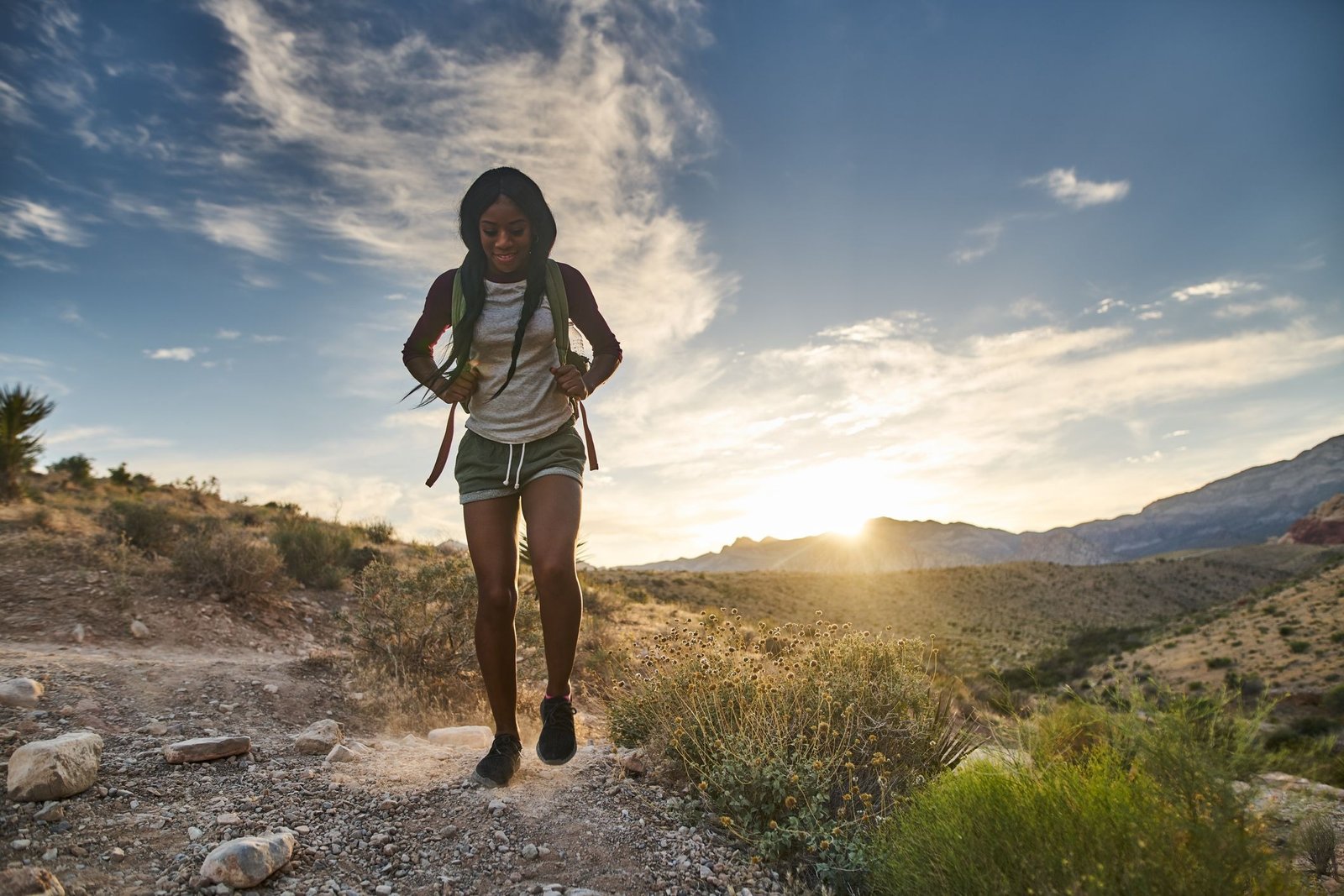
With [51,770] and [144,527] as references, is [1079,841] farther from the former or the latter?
[144,527]

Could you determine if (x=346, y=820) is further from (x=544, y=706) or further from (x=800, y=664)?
(x=800, y=664)

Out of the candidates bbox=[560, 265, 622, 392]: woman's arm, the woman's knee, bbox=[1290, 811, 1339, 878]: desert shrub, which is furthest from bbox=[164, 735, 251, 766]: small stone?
bbox=[1290, 811, 1339, 878]: desert shrub

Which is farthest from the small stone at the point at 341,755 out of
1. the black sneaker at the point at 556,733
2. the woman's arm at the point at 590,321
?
the woman's arm at the point at 590,321

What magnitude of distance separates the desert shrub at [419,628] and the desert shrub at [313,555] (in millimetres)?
3883

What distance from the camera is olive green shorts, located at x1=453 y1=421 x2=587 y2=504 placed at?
3166 millimetres

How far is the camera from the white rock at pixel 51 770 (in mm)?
2578

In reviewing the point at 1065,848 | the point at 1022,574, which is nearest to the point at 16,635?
the point at 1065,848

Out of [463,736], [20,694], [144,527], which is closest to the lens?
[20,694]

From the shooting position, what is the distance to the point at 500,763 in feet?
10.3

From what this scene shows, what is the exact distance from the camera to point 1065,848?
190 centimetres

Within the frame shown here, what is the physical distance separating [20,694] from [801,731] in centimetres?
397

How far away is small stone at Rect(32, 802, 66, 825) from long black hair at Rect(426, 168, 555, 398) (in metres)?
2.04

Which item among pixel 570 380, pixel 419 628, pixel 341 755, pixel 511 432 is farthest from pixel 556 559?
pixel 419 628

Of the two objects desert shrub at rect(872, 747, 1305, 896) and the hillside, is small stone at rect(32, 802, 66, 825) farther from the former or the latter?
the hillside
